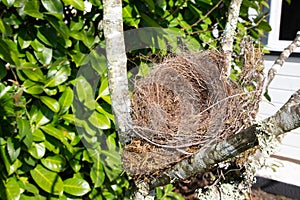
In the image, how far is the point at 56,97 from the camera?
1.89m

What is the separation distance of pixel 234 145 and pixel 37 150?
3.88ft

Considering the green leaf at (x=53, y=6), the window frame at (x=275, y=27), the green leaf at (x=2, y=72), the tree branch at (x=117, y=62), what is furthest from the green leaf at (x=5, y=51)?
the window frame at (x=275, y=27)

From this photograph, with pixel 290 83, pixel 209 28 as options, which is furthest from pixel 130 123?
pixel 290 83

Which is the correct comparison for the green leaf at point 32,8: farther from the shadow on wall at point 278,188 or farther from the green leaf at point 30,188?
the shadow on wall at point 278,188

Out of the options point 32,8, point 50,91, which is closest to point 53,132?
point 50,91

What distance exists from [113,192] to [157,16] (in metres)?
0.97

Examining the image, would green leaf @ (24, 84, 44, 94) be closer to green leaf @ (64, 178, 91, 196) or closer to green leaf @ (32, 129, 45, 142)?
green leaf @ (32, 129, 45, 142)

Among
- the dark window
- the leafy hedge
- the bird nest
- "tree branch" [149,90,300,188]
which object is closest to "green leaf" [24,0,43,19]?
the leafy hedge

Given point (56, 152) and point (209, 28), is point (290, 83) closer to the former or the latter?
point (209, 28)

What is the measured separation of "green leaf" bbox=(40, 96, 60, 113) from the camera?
175cm

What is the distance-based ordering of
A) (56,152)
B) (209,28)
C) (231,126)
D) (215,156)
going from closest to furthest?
(215,156) → (231,126) → (56,152) → (209,28)

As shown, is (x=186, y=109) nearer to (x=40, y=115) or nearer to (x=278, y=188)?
(x=40, y=115)

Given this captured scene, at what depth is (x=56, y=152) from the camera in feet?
6.15

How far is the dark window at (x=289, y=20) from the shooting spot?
4305 mm
